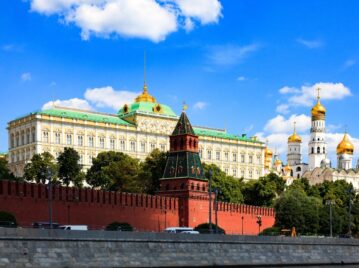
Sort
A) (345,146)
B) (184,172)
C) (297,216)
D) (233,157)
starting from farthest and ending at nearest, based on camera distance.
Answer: (345,146) < (233,157) < (297,216) < (184,172)

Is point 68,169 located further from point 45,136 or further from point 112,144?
point 112,144

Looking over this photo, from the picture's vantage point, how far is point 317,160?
172 metres

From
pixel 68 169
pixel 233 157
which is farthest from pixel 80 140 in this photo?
pixel 233 157

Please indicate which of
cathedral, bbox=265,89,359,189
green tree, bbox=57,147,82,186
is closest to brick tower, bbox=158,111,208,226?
green tree, bbox=57,147,82,186

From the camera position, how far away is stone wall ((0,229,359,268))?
32906 millimetres

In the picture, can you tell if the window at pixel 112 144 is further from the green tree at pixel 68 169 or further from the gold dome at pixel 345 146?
the gold dome at pixel 345 146

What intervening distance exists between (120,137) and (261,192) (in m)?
36.3

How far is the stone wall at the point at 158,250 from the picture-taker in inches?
1296

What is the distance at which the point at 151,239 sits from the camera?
39.3 m

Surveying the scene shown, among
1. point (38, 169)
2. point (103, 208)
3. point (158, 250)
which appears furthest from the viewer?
point (38, 169)

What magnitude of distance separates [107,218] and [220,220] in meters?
15.8

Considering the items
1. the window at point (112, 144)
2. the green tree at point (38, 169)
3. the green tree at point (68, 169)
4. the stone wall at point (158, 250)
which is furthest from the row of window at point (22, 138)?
the stone wall at point (158, 250)

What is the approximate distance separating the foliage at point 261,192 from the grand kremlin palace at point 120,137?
103 ft

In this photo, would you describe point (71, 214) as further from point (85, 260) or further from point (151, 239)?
point (85, 260)
